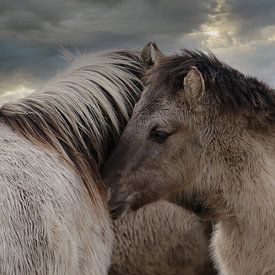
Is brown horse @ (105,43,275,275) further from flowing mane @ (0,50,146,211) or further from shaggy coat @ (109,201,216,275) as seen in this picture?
shaggy coat @ (109,201,216,275)

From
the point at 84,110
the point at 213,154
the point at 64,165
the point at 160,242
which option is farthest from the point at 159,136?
the point at 160,242

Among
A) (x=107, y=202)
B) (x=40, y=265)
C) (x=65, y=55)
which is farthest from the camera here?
(x=65, y=55)

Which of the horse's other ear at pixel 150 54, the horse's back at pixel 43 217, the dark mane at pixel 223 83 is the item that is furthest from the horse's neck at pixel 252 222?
the horse's other ear at pixel 150 54

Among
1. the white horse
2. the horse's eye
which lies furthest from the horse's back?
the horse's eye

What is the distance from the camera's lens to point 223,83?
473 cm

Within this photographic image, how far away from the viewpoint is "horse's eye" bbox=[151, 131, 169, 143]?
4.64 metres

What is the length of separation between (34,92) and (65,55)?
817 millimetres

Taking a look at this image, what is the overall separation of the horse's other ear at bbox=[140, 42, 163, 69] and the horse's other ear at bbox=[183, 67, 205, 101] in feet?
2.65

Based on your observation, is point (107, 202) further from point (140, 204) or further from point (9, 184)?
point (9, 184)

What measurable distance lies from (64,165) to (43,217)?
2.07 feet

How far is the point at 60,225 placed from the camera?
3.78 m

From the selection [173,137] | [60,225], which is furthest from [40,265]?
[173,137]

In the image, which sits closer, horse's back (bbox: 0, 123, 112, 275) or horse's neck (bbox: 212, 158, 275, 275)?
horse's back (bbox: 0, 123, 112, 275)

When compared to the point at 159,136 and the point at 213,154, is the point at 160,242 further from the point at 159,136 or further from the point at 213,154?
the point at 159,136
